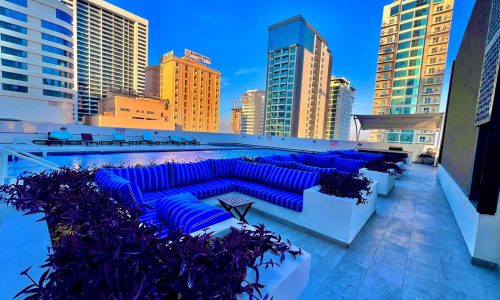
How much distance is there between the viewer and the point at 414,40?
1107 inches

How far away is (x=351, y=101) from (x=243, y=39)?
42.7 m

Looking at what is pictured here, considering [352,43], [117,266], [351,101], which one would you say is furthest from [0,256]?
[351,101]

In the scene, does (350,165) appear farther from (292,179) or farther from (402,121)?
(402,121)

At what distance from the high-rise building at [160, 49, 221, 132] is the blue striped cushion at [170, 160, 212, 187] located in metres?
48.3

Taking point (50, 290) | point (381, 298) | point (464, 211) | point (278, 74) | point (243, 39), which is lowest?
point (381, 298)

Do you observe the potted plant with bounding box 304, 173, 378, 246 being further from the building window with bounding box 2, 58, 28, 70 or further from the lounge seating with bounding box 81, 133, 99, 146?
the building window with bounding box 2, 58, 28, 70

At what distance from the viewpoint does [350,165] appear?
5582 mm

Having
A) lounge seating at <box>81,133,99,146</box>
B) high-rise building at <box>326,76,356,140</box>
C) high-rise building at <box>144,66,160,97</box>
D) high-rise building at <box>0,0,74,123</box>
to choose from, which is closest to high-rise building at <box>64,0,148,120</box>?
high-rise building at <box>144,66,160,97</box>

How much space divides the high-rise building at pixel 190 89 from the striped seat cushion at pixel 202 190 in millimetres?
48612

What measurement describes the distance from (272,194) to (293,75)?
4125 cm

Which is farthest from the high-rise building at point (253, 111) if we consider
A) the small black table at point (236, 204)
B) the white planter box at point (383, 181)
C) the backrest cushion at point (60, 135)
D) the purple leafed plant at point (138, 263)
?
the purple leafed plant at point (138, 263)

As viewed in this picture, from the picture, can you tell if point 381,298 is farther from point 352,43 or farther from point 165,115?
point 352,43

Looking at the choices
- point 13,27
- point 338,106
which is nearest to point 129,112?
point 13,27

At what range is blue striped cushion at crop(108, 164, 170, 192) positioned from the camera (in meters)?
3.15
